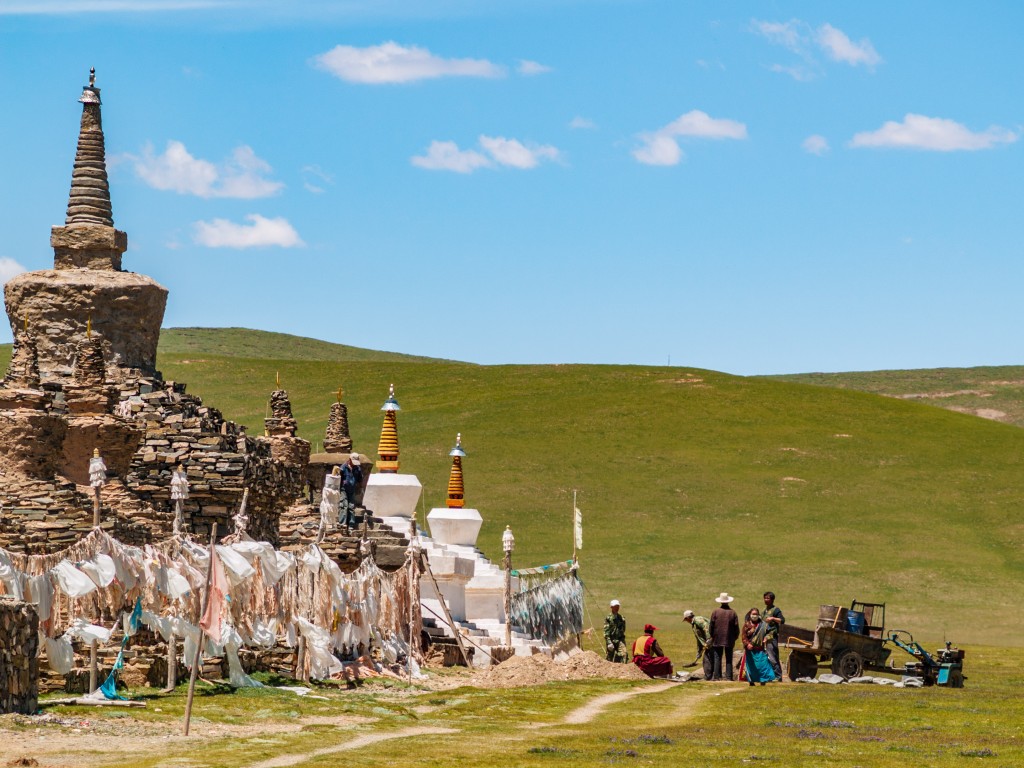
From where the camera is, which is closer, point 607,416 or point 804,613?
point 804,613

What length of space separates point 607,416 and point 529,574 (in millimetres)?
65267

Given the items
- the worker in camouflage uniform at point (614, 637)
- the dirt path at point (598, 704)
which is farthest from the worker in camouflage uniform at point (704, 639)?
the worker in camouflage uniform at point (614, 637)

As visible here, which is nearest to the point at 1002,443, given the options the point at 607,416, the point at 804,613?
the point at 607,416

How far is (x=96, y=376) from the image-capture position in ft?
116

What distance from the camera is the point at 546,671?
114ft

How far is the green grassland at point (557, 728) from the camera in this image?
21.5 meters

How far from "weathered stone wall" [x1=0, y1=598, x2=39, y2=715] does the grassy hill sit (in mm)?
45962

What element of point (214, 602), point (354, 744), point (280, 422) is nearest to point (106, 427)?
point (214, 602)

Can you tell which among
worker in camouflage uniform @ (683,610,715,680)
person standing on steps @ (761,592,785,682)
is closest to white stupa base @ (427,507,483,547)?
worker in camouflage uniform @ (683,610,715,680)

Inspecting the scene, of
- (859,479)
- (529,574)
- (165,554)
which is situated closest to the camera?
(165,554)

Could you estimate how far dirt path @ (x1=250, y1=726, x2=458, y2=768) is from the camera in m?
20.2

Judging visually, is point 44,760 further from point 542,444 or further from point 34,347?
point 542,444

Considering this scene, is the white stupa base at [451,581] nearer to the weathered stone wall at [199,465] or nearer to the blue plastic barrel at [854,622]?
the weathered stone wall at [199,465]

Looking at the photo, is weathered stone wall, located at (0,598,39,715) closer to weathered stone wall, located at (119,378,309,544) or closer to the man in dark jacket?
weathered stone wall, located at (119,378,309,544)
